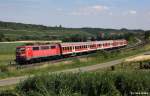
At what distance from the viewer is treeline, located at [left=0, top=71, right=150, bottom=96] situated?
22016mm

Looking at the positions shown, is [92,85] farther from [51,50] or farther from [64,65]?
[51,50]

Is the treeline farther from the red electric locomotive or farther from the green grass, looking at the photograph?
the red electric locomotive

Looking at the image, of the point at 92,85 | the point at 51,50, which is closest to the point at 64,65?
the point at 51,50

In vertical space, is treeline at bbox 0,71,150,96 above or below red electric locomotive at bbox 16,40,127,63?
above

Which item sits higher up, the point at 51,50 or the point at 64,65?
the point at 51,50

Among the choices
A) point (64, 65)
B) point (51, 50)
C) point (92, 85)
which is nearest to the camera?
point (92, 85)

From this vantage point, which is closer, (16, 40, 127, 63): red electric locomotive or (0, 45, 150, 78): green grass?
(0, 45, 150, 78): green grass

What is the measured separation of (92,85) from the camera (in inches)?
907

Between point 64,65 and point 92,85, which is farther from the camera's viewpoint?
point 64,65

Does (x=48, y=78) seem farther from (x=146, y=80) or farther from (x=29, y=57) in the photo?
(x=29, y=57)

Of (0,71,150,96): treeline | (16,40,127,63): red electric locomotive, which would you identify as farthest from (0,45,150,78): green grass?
(0,71,150,96): treeline

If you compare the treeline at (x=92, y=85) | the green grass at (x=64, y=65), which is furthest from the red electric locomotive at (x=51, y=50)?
the treeline at (x=92, y=85)

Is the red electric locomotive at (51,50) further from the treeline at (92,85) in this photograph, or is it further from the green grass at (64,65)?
the treeline at (92,85)

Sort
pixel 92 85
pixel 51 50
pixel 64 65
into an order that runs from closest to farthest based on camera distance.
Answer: pixel 92 85 < pixel 64 65 < pixel 51 50
